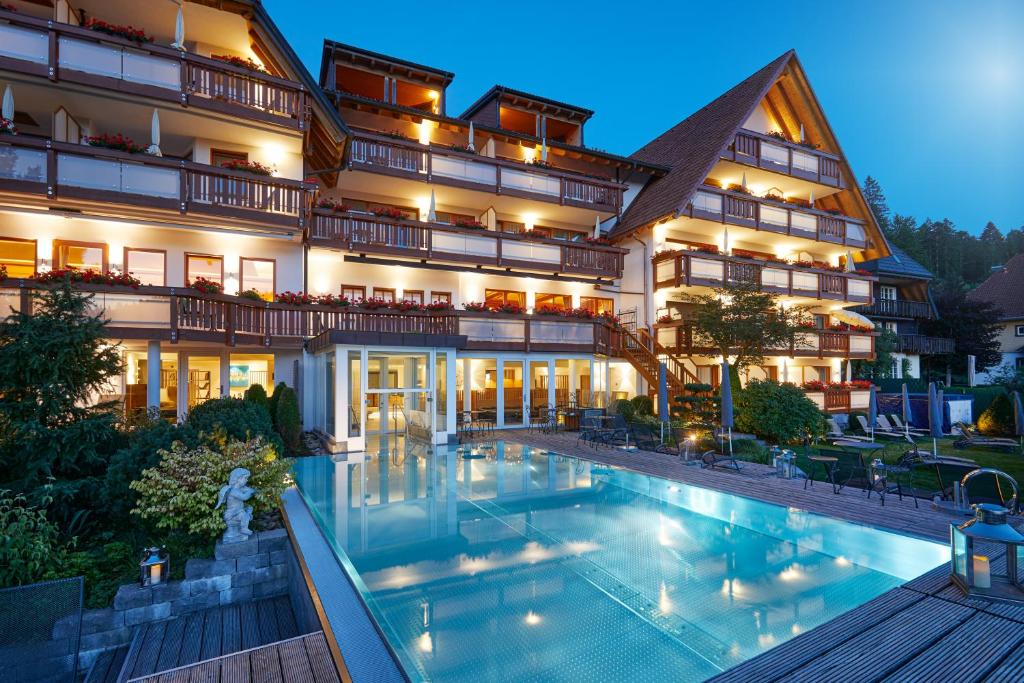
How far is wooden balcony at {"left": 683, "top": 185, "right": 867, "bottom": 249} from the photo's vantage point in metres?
23.4

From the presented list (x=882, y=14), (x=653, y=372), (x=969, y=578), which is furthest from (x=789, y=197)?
(x=882, y=14)

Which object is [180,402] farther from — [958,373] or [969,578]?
[958,373]

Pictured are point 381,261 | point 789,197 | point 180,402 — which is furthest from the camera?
point 789,197

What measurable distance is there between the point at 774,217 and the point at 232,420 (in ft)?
83.6

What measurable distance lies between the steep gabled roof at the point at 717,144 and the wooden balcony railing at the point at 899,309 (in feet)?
14.4

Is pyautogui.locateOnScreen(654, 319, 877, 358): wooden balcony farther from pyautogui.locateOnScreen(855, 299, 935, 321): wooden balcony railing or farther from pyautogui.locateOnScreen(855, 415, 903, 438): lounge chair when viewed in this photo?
pyautogui.locateOnScreen(855, 299, 935, 321): wooden balcony railing

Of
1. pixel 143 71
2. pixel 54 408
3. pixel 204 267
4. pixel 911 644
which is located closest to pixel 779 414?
pixel 911 644

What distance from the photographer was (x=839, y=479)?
8.76 meters

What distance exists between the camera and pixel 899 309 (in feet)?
108

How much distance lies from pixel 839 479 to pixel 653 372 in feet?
36.1

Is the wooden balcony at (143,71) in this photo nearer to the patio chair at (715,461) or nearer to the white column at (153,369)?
the white column at (153,369)

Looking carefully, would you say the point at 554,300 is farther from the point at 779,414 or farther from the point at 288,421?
the point at 288,421

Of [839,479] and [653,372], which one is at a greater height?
[653,372]

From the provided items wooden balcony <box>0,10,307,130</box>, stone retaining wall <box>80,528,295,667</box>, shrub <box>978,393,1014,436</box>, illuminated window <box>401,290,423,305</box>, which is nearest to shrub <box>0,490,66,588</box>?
stone retaining wall <box>80,528,295,667</box>
